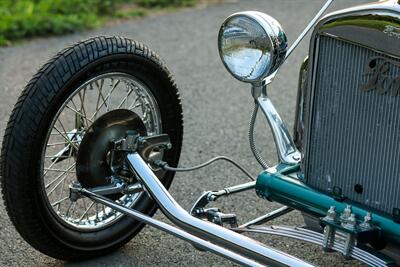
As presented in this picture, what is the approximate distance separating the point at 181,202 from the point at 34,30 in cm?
305

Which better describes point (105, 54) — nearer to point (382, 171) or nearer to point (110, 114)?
point (110, 114)

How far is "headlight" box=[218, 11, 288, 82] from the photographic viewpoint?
10.3 ft

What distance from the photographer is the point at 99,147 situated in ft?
11.3

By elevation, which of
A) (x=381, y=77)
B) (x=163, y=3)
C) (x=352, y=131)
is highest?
(x=381, y=77)

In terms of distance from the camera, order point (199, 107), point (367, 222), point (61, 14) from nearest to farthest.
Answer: point (367, 222), point (199, 107), point (61, 14)

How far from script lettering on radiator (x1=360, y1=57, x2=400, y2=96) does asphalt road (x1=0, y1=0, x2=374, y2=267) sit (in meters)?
0.96

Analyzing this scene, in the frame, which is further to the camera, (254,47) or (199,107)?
(199,107)

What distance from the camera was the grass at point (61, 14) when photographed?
6754mm

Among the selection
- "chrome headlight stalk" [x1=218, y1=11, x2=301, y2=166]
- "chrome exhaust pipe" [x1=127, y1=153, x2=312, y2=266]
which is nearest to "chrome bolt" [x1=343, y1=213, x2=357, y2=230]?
"chrome exhaust pipe" [x1=127, y1=153, x2=312, y2=266]

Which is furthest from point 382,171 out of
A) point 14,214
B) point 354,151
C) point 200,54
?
point 200,54

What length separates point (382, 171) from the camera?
119 inches

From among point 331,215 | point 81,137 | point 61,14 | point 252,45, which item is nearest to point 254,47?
point 252,45

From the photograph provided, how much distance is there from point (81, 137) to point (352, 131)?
108cm

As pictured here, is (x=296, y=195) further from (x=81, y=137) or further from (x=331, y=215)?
(x=81, y=137)
